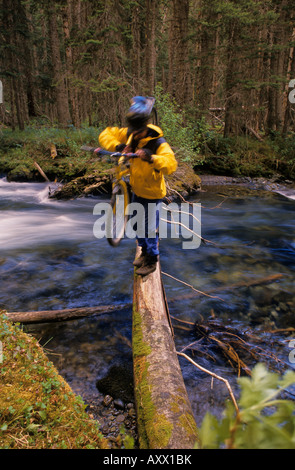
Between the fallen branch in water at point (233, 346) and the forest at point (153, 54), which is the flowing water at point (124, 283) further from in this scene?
the forest at point (153, 54)

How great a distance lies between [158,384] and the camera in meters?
2.55

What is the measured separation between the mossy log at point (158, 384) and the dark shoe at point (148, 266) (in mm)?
462

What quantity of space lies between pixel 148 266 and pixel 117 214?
98 centimetres

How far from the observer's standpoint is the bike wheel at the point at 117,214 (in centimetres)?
418

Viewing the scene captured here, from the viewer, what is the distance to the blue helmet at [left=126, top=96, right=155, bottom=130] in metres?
3.62

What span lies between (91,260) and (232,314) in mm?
3613

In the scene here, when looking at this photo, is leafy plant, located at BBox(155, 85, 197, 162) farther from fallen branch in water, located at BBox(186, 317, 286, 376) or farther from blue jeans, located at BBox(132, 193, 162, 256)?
fallen branch in water, located at BBox(186, 317, 286, 376)

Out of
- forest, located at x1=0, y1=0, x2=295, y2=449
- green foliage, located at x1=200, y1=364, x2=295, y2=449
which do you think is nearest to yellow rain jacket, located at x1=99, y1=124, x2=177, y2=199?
forest, located at x1=0, y1=0, x2=295, y2=449

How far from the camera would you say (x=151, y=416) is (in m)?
2.28

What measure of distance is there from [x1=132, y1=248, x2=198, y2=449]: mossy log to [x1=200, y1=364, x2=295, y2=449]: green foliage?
1686mm

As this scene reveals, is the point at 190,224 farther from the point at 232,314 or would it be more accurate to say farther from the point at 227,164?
the point at 227,164

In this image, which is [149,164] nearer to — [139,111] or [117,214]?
[139,111]

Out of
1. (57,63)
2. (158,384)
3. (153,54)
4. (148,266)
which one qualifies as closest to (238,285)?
(148,266)

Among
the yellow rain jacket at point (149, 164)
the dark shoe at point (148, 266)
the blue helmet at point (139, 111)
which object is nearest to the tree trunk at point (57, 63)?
the yellow rain jacket at point (149, 164)
